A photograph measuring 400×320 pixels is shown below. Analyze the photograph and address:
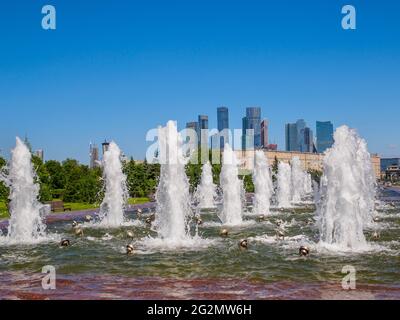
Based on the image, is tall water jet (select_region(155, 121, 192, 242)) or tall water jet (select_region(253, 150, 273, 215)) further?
tall water jet (select_region(253, 150, 273, 215))

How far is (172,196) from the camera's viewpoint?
69.1 ft

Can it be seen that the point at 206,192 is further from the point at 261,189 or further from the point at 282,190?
the point at 261,189

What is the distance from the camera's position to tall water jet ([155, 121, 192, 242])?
820 inches

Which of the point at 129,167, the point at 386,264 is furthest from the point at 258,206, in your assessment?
the point at 129,167

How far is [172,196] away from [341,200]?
6.44m

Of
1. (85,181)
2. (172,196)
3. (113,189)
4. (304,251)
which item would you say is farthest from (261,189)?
(304,251)

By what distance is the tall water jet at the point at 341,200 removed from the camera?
18406 millimetres

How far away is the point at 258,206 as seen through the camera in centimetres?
3775

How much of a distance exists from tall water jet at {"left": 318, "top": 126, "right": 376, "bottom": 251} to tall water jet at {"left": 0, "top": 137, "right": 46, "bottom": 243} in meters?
11.8

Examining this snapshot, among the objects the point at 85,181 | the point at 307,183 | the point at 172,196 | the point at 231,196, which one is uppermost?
the point at 85,181

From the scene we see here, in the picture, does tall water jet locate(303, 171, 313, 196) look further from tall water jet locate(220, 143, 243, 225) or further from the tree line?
tall water jet locate(220, 143, 243, 225)

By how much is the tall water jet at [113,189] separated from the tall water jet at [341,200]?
43.8 ft

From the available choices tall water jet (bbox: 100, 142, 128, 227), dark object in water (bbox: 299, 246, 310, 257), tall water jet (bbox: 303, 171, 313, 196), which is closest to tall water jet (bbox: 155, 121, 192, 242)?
dark object in water (bbox: 299, 246, 310, 257)
